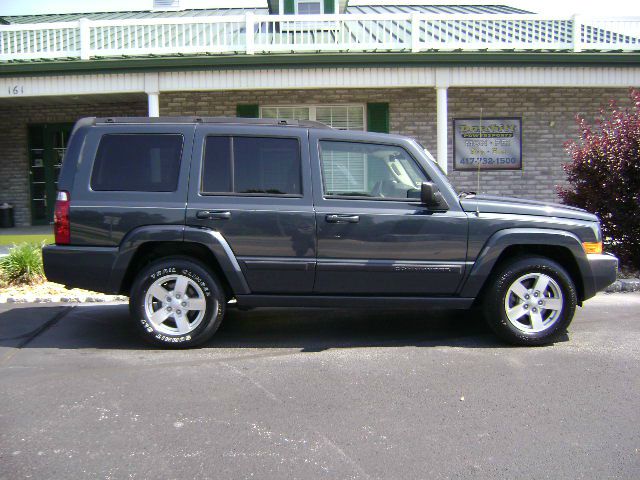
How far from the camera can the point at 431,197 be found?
509 centimetres

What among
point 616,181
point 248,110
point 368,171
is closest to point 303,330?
point 368,171

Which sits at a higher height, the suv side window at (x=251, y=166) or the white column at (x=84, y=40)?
the white column at (x=84, y=40)

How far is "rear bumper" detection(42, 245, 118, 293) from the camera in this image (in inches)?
204

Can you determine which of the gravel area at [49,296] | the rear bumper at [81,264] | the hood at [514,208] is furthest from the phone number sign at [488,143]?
the rear bumper at [81,264]

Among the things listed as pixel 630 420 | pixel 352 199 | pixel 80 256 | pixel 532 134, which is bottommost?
pixel 630 420

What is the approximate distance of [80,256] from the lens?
17.0ft

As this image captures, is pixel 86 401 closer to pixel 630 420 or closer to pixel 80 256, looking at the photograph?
pixel 80 256

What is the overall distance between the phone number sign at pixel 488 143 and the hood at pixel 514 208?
773 cm

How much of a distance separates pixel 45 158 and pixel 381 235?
11935 millimetres

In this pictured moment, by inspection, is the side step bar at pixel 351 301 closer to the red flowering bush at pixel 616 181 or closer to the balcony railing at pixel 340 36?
the red flowering bush at pixel 616 181

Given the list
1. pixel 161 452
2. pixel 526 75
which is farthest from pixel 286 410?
pixel 526 75

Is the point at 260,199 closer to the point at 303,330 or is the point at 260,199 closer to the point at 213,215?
the point at 213,215

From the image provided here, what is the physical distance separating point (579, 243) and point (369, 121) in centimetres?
816

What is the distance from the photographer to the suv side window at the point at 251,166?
17.3 ft
